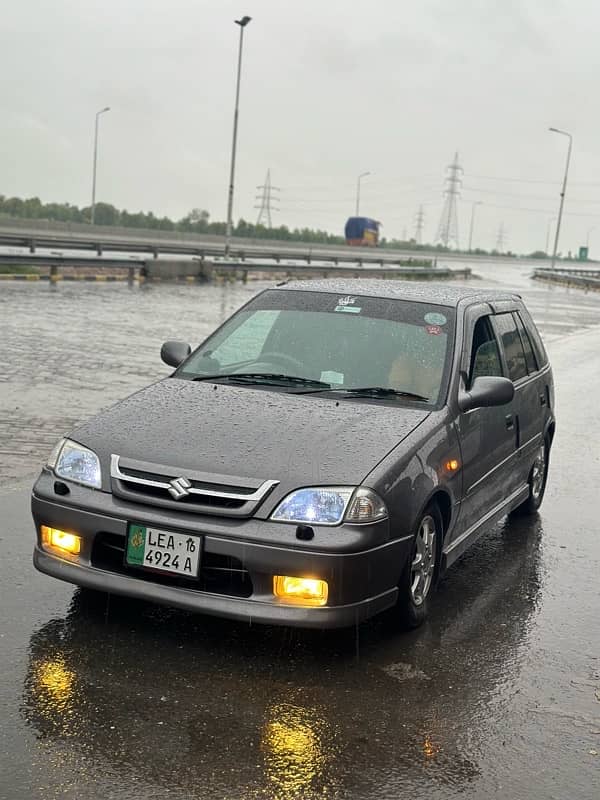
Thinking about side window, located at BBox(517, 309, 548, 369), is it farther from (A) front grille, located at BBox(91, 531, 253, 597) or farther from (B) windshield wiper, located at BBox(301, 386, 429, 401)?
(A) front grille, located at BBox(91, 531, 253, 597)

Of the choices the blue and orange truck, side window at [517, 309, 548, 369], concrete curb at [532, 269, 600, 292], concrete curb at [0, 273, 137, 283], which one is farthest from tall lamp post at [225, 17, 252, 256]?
the blue and orange truck

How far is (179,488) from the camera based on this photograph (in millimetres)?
4480

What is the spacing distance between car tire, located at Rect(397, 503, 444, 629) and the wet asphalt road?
119 mm

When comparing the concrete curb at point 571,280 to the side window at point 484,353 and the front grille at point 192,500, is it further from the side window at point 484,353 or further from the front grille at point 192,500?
the front grille at point 192,500

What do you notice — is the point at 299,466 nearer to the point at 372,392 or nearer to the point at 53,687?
the point at 372,392

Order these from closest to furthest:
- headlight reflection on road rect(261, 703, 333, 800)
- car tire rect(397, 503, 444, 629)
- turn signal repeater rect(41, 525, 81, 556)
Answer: headlight reflection on road rect(261, 703, 333, 800)
turn signal repeater rect(41, 525, 81, 556)
car tire rect(397, 503, 444, 629)

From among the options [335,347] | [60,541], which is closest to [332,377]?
[335,347]

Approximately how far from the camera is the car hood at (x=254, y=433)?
15.1 feet

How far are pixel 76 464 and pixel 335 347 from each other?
1.65 metres

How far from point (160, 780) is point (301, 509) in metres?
1.29

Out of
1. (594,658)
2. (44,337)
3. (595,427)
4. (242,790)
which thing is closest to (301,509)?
(242,790)

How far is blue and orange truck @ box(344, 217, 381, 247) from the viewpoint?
10012cm

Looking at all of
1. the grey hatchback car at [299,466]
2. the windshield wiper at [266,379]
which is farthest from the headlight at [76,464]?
the windshield wiper at [266,379]

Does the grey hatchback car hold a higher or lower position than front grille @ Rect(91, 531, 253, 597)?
higher
